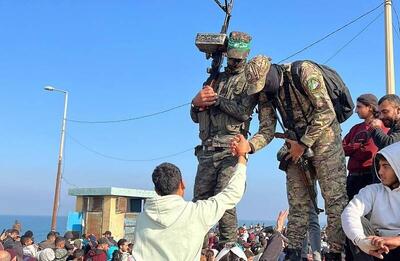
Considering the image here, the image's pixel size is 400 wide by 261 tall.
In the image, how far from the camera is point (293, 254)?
502 cm

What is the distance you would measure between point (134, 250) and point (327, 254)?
6.52 feet

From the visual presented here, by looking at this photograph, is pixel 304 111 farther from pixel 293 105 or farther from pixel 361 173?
pixel 361 173

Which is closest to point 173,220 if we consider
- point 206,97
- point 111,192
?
point 206,97

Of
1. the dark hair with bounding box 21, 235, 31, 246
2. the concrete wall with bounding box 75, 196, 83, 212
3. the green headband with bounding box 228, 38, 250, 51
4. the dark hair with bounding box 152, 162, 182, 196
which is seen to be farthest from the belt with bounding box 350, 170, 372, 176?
the concrete wall with bounding box 75, 196, 83, 212

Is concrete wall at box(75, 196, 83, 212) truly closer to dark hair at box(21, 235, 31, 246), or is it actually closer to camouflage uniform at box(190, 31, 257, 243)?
dark hair at box(21, 235, 31, 246)

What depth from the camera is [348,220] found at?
381 cm

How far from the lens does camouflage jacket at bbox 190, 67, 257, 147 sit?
19.0ft

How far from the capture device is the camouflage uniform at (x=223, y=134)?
579 centimetres

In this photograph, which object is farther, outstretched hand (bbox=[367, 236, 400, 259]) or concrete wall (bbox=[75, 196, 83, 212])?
concrete wall (bbox=[75, 196, 83, 212])

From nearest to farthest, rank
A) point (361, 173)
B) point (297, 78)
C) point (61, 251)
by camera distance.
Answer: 1. point (297, 78)
2. point (361, 173)
3. point (61, 251)

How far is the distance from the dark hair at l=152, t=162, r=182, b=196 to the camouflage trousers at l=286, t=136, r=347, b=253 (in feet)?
5.38

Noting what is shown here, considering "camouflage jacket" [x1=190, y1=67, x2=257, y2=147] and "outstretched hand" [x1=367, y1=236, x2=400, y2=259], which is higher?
"camouflage jacket" [x1=190, y1=67, x2=257, y2=147]

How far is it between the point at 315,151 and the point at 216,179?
1383 millimetres

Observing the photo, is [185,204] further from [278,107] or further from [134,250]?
[278,107]
